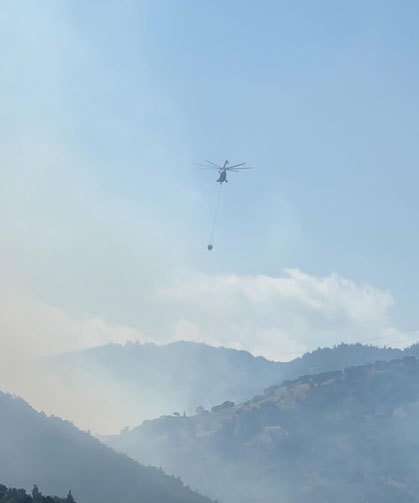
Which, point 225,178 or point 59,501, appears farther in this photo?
point 225,178

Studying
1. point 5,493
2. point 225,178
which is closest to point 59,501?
point 5,493

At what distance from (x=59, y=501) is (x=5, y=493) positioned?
12.3 meters

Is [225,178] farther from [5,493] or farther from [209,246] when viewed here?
[5,493]

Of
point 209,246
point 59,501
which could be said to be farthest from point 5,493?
point 209,246

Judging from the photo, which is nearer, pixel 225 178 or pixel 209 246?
pixel 209 246

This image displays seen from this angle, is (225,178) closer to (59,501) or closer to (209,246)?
(209,246)

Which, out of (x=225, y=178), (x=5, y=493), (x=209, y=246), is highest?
(x=225, y=178)

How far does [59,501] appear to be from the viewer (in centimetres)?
14938

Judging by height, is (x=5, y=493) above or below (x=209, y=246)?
below

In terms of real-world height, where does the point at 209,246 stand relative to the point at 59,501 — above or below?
above

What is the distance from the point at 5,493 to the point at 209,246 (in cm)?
6970

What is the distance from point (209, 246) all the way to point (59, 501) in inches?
2504

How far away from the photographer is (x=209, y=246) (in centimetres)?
14875

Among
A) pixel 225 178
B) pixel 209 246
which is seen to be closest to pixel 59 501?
pixel 209 246
